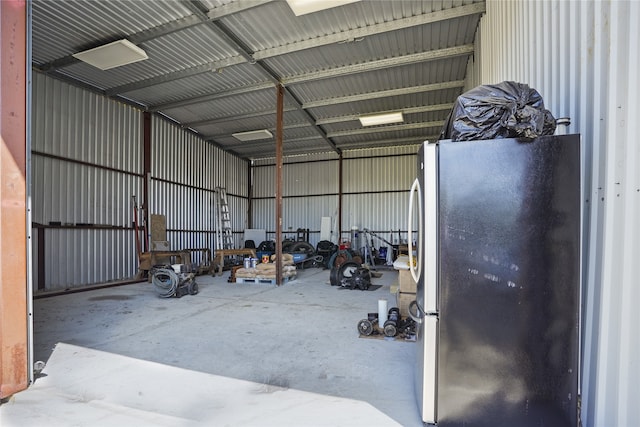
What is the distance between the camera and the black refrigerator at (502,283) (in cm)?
171

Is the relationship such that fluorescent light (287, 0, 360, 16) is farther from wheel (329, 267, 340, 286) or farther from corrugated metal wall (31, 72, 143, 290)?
corrugated metal wall (31, 72, 143, 290)

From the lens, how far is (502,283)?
69.8 inches

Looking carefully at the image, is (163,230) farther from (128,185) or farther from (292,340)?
(292,340)

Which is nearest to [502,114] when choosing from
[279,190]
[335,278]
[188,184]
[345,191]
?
[335,278]

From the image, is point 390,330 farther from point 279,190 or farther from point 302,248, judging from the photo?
point 302,248

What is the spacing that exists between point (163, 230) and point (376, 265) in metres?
7.39

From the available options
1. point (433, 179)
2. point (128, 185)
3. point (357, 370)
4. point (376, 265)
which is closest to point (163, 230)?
point (128, 185)

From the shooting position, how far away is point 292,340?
3637 millimetres

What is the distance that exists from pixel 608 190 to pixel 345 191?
11.7 metres

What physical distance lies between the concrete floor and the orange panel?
0.31m

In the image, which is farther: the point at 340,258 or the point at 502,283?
the point at 340,258

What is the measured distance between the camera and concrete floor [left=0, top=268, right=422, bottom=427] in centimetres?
214

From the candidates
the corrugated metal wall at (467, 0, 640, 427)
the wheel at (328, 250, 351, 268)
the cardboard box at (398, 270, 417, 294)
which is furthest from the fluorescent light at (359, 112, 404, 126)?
the corrugated metal wall at (467, 0, 640, 427)

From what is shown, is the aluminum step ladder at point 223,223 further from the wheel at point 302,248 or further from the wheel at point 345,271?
the wheel at point 345,271
